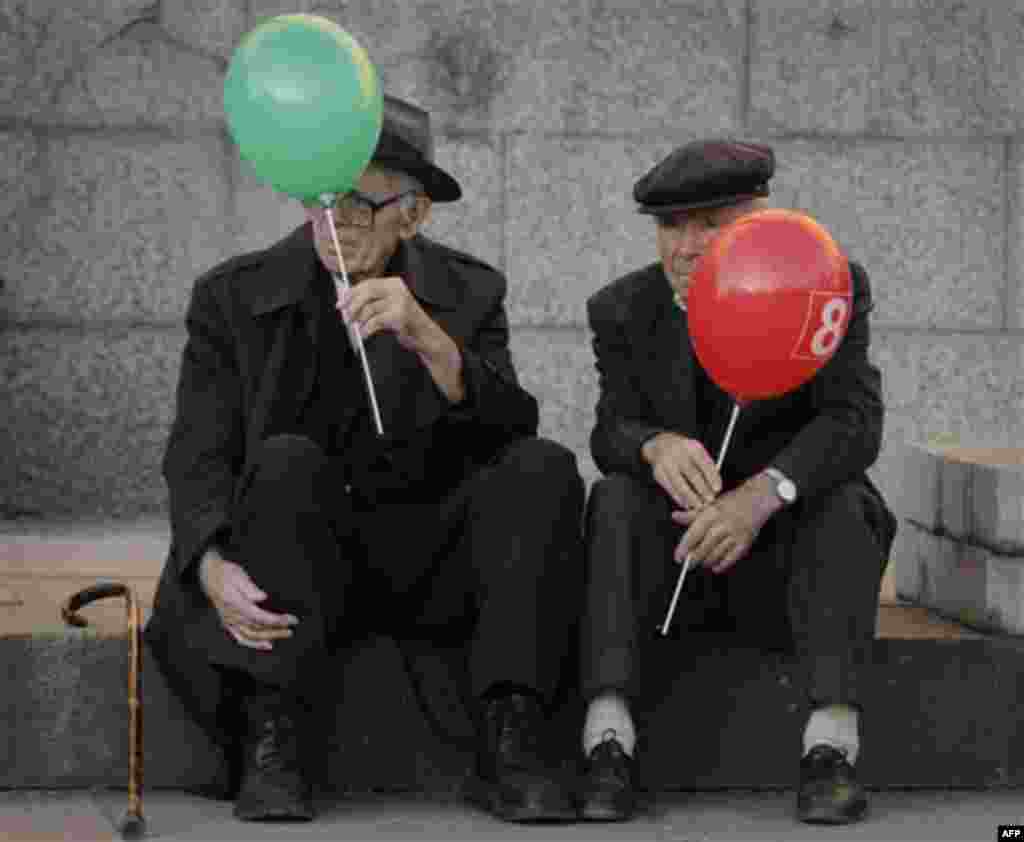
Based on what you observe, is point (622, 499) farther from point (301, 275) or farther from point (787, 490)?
→ point (301, 275)

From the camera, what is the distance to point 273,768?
5.57 meters

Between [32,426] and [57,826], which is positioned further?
[32,426]

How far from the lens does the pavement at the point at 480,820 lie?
18.0ft

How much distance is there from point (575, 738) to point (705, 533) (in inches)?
21.3

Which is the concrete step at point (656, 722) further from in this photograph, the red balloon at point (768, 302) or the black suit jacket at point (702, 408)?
the red balloon at point (768, 302)

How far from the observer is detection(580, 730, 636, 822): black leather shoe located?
5555mm

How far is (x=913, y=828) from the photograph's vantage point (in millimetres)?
5598

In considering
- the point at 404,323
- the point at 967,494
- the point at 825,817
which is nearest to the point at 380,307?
the point at 404,323

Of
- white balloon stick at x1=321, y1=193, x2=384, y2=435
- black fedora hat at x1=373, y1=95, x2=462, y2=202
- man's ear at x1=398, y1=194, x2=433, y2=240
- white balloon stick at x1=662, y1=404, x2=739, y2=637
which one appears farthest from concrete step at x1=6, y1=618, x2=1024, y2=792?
black fedora hat at x1=373, y1=95, x2=462, y2=202

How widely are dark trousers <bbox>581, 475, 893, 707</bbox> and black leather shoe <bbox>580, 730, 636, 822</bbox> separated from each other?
0.11 metres

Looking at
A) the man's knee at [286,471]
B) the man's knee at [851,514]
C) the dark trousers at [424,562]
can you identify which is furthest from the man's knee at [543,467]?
the man's knee at [851,514]

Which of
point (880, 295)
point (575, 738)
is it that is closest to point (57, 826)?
point (575, 738)

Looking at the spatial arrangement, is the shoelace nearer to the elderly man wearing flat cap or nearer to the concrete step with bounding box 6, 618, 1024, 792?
the concrete step with bounding box 6, 618, 1024, 792

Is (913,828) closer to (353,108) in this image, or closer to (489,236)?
(353,108)
